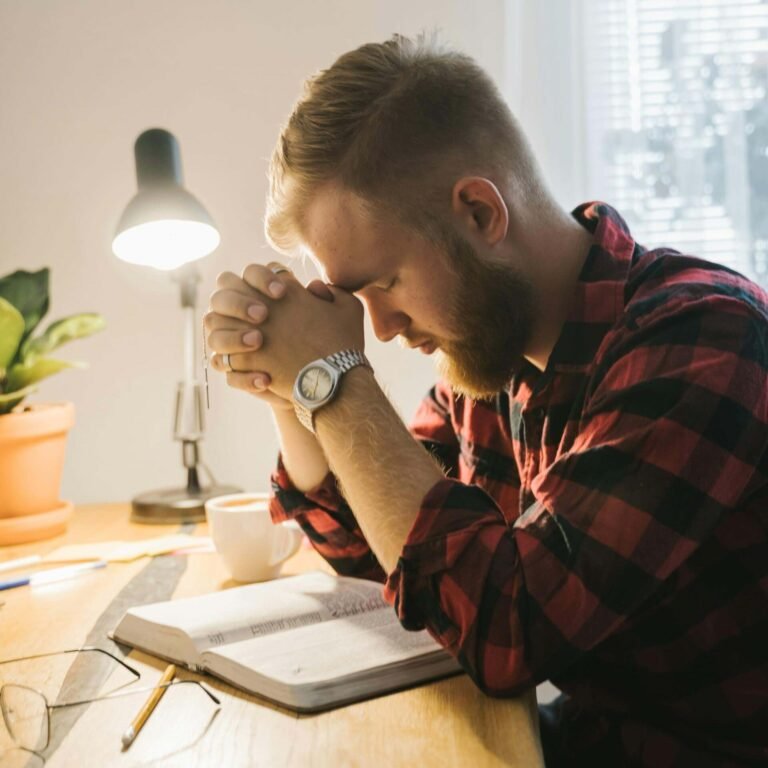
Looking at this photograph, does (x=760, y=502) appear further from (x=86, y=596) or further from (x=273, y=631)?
(x=86, y=596)

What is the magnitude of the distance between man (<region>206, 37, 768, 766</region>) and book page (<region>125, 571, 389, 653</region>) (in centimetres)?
9

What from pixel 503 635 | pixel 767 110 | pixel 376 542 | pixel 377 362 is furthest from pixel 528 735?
pixel 767 110

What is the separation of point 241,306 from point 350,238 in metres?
0.13

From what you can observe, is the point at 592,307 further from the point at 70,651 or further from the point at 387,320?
the point at 70,651

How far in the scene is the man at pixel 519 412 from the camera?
0.61 meters

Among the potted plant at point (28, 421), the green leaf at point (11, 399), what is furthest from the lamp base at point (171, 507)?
the green leaf at point (11, 399)

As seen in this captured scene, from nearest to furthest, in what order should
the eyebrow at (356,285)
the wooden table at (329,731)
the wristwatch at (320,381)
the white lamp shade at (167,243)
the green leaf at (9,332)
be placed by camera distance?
the wooden table at (329,731), the wristwatch at (320,381), the eyebrow at (356,285), the green leaf at (9,332), the white lamp shade at (167,243)

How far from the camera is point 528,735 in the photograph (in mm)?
542

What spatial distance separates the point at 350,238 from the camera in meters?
0.84

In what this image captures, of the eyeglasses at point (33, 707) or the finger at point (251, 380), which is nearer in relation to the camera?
the eyeglasses at point (33, 707)

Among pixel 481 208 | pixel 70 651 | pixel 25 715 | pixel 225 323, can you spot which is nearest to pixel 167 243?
pixel 225 323

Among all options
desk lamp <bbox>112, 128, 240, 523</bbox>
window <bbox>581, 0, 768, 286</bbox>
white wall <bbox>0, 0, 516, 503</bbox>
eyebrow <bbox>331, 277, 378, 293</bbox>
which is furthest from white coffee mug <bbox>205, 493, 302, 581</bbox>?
window <bbox>581, 0, 768, 286</bbox>

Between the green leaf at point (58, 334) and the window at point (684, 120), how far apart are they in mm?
885

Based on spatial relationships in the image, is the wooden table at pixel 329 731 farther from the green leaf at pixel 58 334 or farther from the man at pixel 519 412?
the green leaf at pixel 58 334
